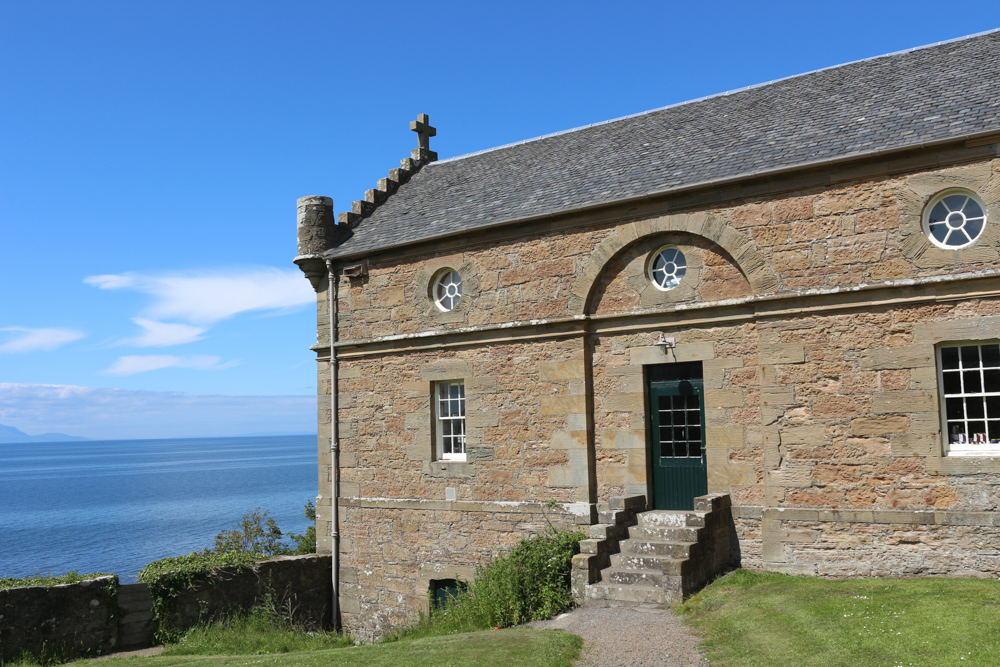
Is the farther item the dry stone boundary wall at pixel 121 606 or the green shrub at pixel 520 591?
the dry stone boundary wall at pixel 121 606

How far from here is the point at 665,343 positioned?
45.5 feet

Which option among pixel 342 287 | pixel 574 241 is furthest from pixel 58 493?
pixel 574 241

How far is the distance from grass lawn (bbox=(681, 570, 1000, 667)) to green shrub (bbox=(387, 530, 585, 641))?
6.67ft

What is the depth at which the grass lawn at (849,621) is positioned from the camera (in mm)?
8211

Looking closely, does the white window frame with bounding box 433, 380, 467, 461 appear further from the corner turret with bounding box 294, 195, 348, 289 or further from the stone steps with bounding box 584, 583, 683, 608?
the stone steps with bounding box 584, 583, 683, 608

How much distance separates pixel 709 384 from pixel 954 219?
420cm

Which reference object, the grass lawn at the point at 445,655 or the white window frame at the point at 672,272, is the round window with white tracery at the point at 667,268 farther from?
the grass lawn at the point at 445,655

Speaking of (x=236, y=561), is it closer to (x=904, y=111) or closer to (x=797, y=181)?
(x=797, y=181)

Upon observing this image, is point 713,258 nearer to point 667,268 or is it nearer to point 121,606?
point 667,268

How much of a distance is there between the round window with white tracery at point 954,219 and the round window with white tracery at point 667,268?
369 cm

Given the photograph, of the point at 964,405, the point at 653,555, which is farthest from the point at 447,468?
the point at 964,405

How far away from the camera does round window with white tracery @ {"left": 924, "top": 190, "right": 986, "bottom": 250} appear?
11.5 meters

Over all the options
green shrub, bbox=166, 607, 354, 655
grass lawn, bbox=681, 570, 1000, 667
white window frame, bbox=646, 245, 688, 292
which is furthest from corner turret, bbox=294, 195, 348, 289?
grass lawn, bbox=681, 570, 1000, 667

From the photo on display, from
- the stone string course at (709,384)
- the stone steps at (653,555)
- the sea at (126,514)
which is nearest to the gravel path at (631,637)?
the stone steps at (653,555)
